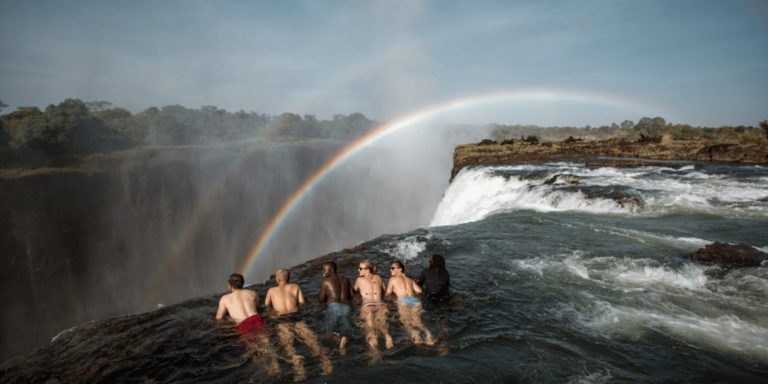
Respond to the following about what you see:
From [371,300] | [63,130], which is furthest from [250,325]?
[63,130]

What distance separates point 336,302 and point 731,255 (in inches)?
313

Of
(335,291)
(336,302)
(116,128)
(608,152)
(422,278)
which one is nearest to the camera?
(336,302)

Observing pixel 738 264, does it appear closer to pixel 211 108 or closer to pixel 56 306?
pixel 56 306

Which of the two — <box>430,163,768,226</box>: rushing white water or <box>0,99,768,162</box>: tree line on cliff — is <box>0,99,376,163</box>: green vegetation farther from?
<box>430,163,768,226</box>: rushing white water

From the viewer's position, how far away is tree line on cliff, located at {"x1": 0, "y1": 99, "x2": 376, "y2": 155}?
89.1 feet

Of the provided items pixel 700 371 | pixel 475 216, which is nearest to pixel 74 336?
pixel 700 371

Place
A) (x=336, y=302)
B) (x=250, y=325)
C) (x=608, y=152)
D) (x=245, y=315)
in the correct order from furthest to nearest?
(x=608, y=152)
(x=336, y=302)
(x=245, y=315)
(x=250, y=325)

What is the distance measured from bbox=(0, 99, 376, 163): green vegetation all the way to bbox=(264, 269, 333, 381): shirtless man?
101ft

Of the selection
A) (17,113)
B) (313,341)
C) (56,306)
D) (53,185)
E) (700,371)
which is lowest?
(56,306)

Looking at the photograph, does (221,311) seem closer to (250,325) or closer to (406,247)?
(250,325)

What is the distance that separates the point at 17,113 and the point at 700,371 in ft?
153

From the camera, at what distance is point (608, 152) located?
30.0 m

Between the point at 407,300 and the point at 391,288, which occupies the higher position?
the point at 391,288

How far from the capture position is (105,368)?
14.8 ft
